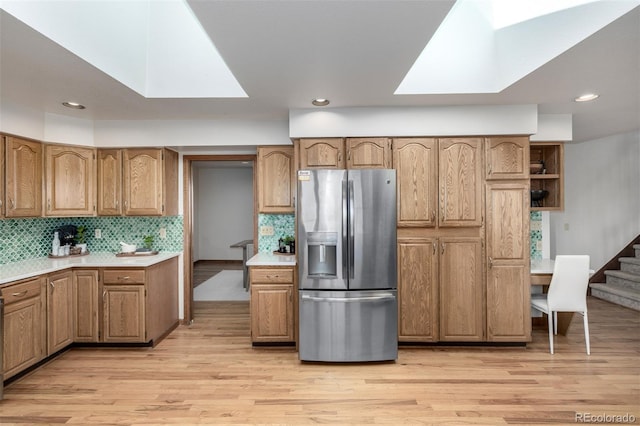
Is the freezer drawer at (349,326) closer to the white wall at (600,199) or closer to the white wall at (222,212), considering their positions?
the white wall at (600,199)

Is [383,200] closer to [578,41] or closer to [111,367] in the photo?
[578,41]

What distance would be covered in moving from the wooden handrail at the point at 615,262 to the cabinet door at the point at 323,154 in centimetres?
494

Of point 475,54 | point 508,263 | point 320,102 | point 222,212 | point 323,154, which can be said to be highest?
point 475,54

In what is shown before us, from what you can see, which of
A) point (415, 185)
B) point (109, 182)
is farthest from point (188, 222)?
point (415, 185)

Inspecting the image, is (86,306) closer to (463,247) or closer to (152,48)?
(152,48)

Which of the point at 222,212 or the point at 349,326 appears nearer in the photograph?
the point at 349,326

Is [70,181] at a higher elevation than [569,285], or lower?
higher

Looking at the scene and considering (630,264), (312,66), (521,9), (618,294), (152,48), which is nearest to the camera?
(312,66)

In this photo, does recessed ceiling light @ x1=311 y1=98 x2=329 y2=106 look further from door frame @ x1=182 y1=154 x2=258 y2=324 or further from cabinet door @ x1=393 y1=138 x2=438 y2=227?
door frame @ x1=182 y1=154 x2=258 y2=324

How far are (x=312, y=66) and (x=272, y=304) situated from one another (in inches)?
85.6

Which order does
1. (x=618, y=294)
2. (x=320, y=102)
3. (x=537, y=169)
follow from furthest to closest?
(x=618, y=294)
(x=537, y=169)
(x=320, y=102)

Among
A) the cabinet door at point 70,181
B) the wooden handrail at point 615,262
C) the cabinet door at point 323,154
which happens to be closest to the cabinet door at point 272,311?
the cabinet door at point 323,154

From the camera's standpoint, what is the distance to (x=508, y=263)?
3.17 meters

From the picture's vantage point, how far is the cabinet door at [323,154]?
3189 mm
